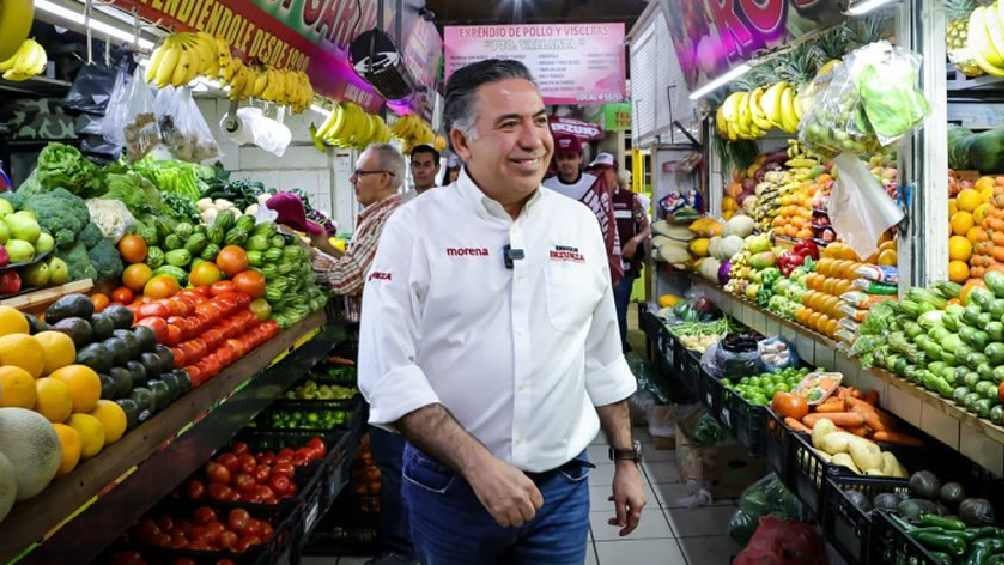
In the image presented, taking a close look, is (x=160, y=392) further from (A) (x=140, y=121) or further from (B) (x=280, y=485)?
(A) (x=140, y=121)

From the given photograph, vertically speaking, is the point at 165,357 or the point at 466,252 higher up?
the point at 466,252

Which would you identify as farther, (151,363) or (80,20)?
(80,20)

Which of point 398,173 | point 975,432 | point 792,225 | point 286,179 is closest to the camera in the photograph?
point 975,432

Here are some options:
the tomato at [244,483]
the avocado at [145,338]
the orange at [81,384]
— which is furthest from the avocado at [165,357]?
the tomato at [244,483]

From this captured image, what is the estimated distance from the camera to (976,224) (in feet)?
12.2

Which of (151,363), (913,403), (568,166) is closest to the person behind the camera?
(151,363)

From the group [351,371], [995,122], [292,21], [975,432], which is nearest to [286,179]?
[292,21]

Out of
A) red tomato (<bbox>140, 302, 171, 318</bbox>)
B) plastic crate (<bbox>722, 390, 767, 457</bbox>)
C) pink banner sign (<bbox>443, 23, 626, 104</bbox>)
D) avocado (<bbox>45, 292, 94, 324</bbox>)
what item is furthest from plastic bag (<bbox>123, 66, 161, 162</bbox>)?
pink banner sign (<bbox>443, 23, 626, 104</bbox>)

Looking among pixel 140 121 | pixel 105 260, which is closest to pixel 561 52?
pixel 140 121

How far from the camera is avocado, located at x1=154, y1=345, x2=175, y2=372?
2.84m

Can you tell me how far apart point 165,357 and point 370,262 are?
176 centimetres

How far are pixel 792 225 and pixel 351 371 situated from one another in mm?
3043

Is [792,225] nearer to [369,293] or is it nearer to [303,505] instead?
[303,505]

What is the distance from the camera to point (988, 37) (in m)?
3.38
